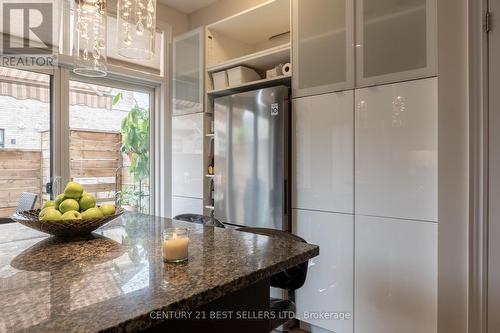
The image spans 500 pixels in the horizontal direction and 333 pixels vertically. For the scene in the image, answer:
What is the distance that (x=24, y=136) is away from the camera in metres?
2.62

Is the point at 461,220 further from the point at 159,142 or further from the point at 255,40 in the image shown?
the point at 159,142

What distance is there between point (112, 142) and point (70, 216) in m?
2.21

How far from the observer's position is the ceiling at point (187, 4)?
3349 millimetres

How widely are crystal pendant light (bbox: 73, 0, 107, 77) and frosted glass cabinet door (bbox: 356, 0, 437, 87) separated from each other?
58.4 inches

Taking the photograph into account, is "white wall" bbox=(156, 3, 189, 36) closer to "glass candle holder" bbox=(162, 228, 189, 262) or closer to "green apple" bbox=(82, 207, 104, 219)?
"green apple" bbox=(82, 207, 104, 219)

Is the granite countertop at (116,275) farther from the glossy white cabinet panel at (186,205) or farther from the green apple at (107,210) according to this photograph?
the glossy white cabinet panel at (186,205)

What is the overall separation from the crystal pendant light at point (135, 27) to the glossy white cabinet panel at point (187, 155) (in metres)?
1.45

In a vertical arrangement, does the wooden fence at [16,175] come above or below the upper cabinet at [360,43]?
below

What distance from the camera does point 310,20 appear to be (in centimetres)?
230

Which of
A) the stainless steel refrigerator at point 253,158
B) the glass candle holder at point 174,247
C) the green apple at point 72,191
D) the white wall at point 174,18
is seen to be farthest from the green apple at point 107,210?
the white wall at point 174,18

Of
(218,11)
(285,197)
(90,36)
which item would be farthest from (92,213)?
(218,11)

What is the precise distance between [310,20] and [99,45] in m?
1.42

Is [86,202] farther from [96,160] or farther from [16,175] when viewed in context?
[96,160]

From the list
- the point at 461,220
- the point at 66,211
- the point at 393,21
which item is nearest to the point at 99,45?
the point at 66,211
